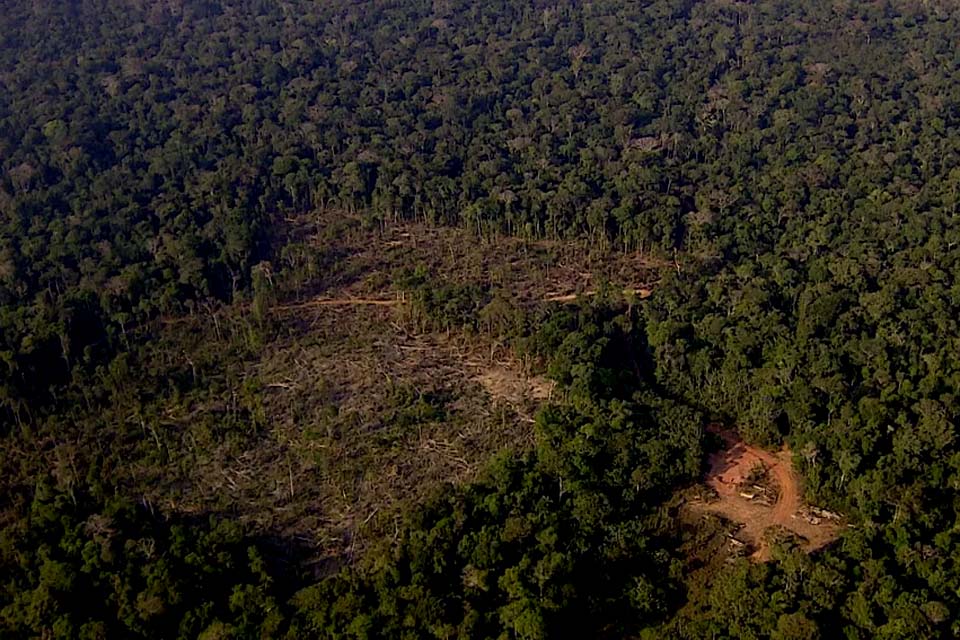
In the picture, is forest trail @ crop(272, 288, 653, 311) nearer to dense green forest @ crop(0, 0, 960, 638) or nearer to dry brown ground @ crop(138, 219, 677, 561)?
dry brown ground @ crop(138, 219, 677, 561)

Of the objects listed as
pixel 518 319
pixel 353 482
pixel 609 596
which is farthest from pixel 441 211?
pixel 609 596

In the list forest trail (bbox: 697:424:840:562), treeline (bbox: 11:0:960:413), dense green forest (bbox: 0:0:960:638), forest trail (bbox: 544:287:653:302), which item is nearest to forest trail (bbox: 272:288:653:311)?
forest trail (bbox: 544:287:653:302)

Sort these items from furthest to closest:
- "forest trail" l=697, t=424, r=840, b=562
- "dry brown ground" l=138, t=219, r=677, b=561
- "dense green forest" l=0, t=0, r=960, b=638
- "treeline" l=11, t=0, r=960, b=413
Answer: "treeline" l=11, t=0, r=960, b=413 < "dry brown ground" l=138, t=219, r=677, b=561 < "forest trail" l=697, t=424, r=840, b=562 < "dense green forest" l=0, t=0, r=960, b=638

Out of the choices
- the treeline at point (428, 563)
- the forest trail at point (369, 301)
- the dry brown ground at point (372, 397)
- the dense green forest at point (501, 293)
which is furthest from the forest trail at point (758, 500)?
the forest trail at point (369, 301)

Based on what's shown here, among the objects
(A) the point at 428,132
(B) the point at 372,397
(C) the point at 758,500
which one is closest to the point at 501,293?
(B) the point at 372,397

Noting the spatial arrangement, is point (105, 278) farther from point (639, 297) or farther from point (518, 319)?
point (639, 297)

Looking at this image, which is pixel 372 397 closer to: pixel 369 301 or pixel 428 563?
pixel 369 301

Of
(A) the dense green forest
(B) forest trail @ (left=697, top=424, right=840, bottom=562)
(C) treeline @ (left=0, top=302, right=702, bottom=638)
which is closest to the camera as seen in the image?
(C) treeline @ (left=0, top=302, right=702, bottom=638)
